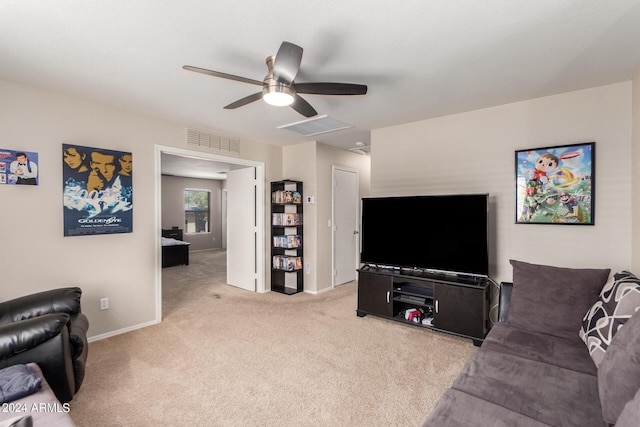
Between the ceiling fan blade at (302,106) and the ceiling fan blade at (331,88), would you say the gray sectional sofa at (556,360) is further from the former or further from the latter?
the ceiling fan blade at (302,106)

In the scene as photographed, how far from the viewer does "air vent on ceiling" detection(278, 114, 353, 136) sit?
11.8 feet

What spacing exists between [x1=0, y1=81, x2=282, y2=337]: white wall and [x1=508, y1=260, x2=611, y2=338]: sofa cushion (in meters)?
3.59

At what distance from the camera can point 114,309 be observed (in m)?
3.20

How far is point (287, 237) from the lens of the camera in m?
4.69

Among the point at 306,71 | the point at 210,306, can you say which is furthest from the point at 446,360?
the point at 210,306

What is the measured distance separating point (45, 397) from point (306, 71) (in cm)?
243

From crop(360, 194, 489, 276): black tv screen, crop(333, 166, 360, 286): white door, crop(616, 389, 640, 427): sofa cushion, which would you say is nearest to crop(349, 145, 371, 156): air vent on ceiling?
crop(333, 166, 360, 286): white door

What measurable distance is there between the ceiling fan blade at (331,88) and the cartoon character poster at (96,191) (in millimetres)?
2282

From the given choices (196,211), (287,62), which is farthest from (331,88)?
(196,211)

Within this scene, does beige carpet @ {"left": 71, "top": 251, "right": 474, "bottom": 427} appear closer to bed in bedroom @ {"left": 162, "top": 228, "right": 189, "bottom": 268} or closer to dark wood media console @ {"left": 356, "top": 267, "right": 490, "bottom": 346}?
dark wood media console @ {"left": 356, "top": 267, "right": 490, "bottom": 346}

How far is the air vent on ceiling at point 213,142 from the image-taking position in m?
3.85

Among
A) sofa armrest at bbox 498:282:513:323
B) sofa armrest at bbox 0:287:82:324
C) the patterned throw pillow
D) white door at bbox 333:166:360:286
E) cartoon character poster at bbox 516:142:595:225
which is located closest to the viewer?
the patterned throw pillow

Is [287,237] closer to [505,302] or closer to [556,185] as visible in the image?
[505,302]

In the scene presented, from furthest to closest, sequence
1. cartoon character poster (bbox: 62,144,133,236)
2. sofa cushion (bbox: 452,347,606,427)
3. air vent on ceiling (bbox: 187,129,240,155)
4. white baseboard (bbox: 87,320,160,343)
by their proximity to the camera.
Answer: air vent on ceiling (bbox: 187,129,240,155) → white baseboard (bbox: 87,320,160,343) → cartoon character poster (bbox: 62,144,133,236) → sofa cushion (bbox: 452,347,606,427)
